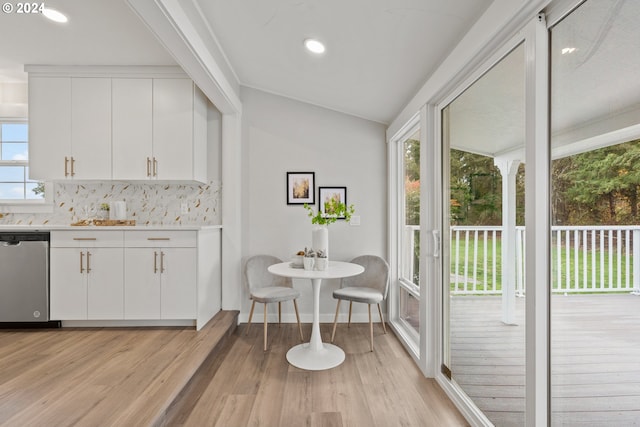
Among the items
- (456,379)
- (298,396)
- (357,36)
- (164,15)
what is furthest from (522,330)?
(164,15)

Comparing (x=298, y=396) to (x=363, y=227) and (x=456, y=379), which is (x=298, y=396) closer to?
(x=456, y=379)

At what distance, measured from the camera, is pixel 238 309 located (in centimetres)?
347

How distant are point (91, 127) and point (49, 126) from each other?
1.32 feet

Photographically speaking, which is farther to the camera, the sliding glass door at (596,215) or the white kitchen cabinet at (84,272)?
the white kitchen cabinet at (84,272)

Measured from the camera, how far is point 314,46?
241 centimetres

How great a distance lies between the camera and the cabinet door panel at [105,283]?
290cm

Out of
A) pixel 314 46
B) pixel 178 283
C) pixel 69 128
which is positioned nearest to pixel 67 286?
pixel 178 283

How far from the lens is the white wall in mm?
3576

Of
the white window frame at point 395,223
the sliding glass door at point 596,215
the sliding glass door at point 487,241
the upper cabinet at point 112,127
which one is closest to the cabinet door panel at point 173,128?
the upper cabinet at point 112,127

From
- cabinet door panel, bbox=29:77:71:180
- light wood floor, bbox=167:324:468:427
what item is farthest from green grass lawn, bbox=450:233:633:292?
cabinet door panel, bbox=29:77:71:180

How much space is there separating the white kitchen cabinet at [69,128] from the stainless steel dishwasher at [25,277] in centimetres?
69

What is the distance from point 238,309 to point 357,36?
290 cm

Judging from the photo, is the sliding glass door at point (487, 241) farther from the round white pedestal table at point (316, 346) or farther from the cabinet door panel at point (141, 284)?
the cabinet door panel at point (141, 284)

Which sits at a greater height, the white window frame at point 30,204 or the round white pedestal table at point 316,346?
the white window frame at point 30,204
